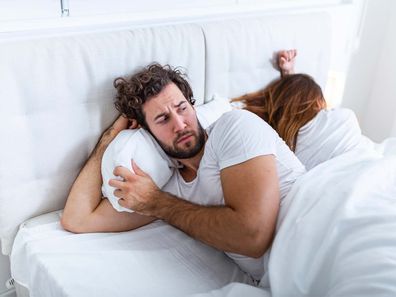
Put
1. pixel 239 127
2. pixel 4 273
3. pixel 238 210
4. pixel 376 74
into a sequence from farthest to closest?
1. pixel 376 74
2. pixel 4 273
3. pixel 239 127
4. pixel 238 210

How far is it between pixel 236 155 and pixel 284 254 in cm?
31

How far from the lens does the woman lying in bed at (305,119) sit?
1642mm

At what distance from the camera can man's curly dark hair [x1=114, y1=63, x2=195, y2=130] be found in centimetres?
132

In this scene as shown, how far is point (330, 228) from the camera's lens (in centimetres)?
104

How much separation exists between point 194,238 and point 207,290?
0.60 feet

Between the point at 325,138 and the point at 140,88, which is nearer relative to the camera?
the point at 140,88

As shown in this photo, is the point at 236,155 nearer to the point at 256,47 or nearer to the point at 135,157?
the point at 135,157

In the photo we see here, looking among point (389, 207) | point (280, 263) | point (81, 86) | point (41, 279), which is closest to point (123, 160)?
point (81, 86)

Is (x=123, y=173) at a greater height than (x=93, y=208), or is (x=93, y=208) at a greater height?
(x=123, y=173)

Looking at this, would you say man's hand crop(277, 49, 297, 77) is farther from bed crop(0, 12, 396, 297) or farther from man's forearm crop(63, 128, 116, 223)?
man's forearm crop(63, 128, 116, 223)

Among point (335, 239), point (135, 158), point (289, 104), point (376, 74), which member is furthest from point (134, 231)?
point (376, 74)

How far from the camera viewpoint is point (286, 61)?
1.79 m

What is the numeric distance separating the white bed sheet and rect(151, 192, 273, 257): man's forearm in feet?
0.27

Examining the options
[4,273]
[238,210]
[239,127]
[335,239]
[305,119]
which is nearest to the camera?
[335,239]
